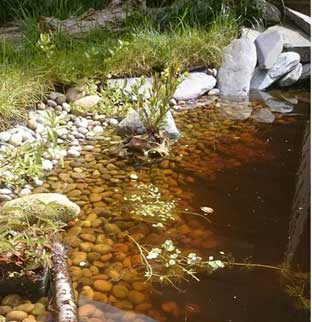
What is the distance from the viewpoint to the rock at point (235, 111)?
4.06 metres

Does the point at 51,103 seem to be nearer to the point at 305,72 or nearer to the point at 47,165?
the point at 47,165

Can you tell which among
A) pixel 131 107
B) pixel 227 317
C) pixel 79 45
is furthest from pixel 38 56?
pixel 227 317

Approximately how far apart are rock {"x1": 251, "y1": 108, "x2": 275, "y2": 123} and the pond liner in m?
2.42

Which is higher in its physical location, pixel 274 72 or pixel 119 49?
pixel 119 49

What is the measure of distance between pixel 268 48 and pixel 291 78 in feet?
1.15

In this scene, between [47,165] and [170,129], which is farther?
[170,129]

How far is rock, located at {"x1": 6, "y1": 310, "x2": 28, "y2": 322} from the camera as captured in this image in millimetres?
1945

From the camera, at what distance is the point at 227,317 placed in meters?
2.03

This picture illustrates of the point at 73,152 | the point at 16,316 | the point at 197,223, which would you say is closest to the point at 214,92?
the point at 73,152

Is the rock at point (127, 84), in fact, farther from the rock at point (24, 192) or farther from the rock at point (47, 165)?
the rock at point (24, 192)

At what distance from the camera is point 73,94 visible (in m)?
3.96

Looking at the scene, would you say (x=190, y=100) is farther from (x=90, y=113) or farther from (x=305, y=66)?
(x=305, y=66)

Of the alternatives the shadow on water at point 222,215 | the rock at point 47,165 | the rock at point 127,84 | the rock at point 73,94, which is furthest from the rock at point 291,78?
the rock at point 47,165

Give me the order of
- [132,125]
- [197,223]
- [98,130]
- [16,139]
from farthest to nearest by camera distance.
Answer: [98,130] → [132,125] → [16,139] → [197,223]
